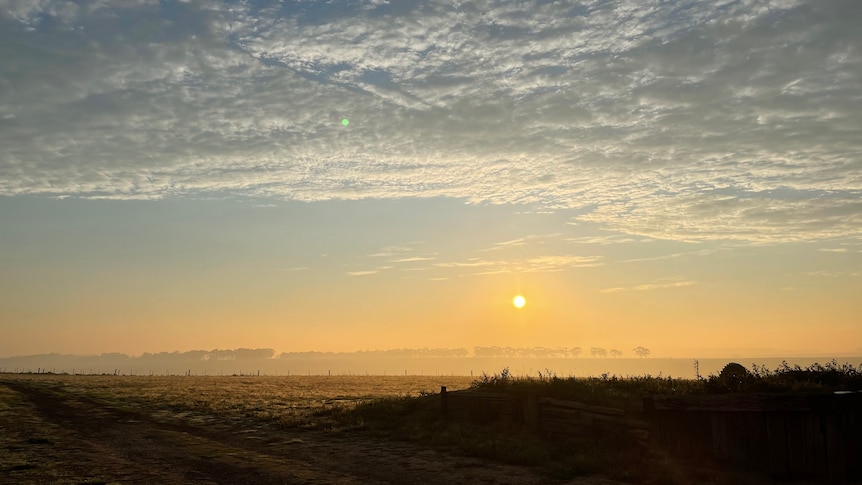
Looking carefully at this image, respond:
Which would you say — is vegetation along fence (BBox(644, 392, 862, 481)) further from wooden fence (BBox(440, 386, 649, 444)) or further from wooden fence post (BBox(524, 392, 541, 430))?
wooden fence post (BBox(524, 392, 541, 430))

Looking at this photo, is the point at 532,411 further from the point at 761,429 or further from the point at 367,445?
the point at 761,429

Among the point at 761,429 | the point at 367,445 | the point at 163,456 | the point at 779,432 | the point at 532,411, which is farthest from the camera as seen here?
the point at 367,445

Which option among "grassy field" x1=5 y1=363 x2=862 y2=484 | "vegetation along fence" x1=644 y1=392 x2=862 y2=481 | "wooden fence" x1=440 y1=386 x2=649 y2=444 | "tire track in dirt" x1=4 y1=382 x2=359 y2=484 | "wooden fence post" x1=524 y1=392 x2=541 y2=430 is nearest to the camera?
"vegetation along fence" x1=644 y1=392 x2=862 y2=481

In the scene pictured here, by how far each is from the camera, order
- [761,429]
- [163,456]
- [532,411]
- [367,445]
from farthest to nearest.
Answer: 1. [367,445]
2. [532,411]
3. [163,456]
4. [761,429]

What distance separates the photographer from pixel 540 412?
23.5 m

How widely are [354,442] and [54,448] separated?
10.6 meters

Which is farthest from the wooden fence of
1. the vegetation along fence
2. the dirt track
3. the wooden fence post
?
the dirt track

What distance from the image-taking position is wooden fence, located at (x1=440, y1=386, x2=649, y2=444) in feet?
67.0

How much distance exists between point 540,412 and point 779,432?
8.20 metres

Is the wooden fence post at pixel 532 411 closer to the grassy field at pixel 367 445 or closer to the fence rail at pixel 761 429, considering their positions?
the grassy field at pixel 367 445

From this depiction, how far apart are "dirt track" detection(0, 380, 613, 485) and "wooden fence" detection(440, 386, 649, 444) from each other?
3.62 m

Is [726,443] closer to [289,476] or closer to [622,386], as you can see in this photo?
[622,386]

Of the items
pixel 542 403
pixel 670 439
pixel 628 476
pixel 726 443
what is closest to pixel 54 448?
pixel 542 403

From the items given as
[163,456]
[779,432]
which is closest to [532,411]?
[779,432]
